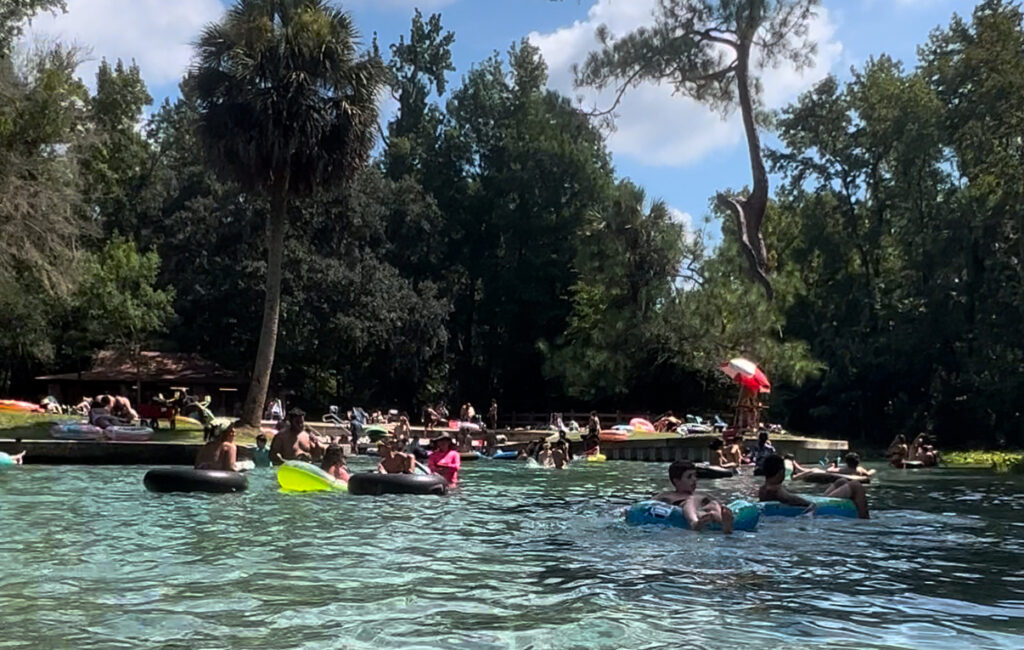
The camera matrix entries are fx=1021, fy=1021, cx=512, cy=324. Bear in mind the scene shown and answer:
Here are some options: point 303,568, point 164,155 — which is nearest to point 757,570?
point 303,568

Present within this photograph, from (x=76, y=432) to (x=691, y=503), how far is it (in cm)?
1776

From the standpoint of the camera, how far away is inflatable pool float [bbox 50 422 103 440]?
947 inches

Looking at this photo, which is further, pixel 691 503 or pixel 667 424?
pixel 667 424

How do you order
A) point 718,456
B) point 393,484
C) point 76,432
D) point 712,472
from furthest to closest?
point 76,432 < point 718,456 < point 712,472 < point 393,484

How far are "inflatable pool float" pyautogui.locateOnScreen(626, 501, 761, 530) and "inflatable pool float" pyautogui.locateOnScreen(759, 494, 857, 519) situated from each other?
871 millimetres

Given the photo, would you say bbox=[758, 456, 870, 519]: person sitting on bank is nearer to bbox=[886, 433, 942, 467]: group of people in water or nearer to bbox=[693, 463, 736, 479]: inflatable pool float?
bbox=[693, 463, 736, 479]: inflatable pool float

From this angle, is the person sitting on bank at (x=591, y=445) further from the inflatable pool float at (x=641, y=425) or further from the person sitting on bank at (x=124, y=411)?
the person sitting on bank at (x=124, y=411)

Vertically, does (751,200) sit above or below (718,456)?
above

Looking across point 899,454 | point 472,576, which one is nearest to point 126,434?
point 472,576

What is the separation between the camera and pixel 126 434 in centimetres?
2439

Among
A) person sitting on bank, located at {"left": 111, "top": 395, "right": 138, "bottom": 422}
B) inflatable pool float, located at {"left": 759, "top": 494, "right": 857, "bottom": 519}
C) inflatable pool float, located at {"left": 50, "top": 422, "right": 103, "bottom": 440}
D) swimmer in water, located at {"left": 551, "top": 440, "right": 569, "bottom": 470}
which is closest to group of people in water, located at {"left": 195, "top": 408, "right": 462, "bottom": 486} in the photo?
swimmer in water, located at {"left": 551, "top": 440, "right": 569, "bottom": 470}

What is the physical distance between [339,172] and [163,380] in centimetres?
Answer: 1663

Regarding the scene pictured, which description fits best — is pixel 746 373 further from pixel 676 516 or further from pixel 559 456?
pixel 676 516

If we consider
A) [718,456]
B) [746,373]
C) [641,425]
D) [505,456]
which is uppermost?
[746,373]
